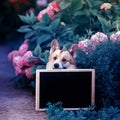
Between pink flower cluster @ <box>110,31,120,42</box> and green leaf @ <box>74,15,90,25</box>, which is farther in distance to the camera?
green leaf @ <box>74,15,90,25</box>

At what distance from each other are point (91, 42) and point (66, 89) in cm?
71

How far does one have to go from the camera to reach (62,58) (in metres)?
5.78

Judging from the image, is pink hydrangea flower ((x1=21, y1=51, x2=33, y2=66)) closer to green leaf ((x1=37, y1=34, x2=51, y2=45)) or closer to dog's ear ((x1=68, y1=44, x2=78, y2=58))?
green leaf ((x1=37, y1=34, x2=51, y2=45))

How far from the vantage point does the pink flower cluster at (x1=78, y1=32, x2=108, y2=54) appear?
5875mm

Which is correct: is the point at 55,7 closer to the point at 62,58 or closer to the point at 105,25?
A: the point at 105,25

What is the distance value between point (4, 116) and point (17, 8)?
8.03m

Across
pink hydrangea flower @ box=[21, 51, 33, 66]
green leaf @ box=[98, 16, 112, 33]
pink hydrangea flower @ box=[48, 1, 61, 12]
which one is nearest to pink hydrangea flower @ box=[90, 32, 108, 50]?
green leaf @ box=[98, 16, 112, 33]

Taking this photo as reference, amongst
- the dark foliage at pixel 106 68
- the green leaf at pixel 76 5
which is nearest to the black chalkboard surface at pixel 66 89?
the dark foliage at pixel 106 68

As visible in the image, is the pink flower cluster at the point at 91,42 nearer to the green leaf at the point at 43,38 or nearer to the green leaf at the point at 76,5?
the green leaf at the point at 43,38

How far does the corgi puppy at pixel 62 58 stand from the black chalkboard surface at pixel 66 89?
0.58 feet

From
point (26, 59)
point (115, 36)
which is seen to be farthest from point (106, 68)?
point (26, 59)

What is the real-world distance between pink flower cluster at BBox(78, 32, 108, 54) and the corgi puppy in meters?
0.12

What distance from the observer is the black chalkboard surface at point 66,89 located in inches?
220

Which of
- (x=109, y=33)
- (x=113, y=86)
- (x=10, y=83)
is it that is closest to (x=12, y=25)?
(x=10, y=83)
